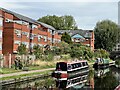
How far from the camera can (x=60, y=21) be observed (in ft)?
456

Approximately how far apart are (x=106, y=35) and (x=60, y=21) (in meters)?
22.8

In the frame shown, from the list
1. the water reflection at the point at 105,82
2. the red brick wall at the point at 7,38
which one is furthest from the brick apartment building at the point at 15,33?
the water reflection at the point at 105,82

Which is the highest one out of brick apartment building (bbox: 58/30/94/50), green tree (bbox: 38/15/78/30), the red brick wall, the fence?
green tree (bbox: 38/15/78/30)

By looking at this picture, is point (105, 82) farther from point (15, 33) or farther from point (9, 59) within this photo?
point (15, 33)

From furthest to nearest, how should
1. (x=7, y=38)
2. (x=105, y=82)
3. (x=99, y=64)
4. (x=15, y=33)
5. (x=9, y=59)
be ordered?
1. (x=99, y=64)
2. (x=15, y=33)
3. (x=7, y=38)
4. (x=9, y=59)
5. (x=105, y=82)

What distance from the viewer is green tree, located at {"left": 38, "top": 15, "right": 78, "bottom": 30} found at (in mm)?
134750

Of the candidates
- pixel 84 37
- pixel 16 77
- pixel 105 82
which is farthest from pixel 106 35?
pixel 16 77

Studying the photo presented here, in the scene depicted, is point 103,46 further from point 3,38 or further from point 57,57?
point 3,38

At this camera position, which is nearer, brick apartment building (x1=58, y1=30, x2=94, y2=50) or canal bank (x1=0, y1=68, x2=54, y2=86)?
canal bank (x1=0, y1=68, x2=54, y2=86)

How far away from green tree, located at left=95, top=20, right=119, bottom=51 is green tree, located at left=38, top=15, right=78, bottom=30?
16175 mm

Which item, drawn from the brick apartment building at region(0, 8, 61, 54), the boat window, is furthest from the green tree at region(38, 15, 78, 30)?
the boat window

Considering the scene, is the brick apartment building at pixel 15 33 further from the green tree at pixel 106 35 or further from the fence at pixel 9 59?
the green tree at pixel 106 35

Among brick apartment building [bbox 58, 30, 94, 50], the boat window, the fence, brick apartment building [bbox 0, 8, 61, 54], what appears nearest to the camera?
the boat window

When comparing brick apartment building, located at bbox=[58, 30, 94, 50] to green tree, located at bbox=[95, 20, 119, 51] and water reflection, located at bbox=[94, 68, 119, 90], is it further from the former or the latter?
water reflection, located at bbox=[94, 68, 119, 90]
